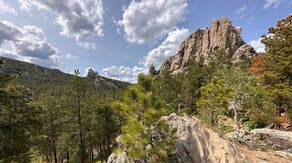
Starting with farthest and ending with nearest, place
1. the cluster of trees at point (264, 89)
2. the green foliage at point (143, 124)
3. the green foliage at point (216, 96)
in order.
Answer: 1. the cluster of trees at point (264, 89)
2. the green foliage at point (216, 96)
3. the green foliage at point (143, 124)

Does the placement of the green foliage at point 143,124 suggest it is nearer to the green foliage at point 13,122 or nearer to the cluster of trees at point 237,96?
the cluster of trees at point 237,96

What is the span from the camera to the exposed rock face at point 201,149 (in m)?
10.5

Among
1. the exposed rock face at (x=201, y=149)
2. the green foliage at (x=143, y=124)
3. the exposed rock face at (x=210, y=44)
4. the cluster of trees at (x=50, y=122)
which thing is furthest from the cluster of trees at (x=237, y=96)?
the exposed rock face at (x=210, y=44)

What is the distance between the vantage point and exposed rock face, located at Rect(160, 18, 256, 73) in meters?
85.1

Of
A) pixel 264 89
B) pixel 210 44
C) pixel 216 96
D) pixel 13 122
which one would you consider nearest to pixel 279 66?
pixel 264 89

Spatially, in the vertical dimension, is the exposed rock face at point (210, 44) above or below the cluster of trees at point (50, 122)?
above

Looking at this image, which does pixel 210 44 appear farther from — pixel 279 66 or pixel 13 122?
pixel 13 122

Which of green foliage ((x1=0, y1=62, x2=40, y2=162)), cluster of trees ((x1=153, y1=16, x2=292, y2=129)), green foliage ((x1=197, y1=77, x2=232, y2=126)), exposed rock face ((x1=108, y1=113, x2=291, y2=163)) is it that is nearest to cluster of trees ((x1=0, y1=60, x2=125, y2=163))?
green foliage ((x1=0, y1=62, x2=40, y2=162))

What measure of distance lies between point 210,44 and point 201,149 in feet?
287

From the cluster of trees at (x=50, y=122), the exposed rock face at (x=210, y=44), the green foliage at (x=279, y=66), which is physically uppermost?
the exposed rock face at (x=210, y=44)

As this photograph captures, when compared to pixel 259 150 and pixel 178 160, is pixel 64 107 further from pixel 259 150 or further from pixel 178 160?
pixel 259 150

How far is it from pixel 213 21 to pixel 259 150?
9148 cm

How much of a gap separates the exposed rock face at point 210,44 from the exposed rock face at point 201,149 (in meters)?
72.9

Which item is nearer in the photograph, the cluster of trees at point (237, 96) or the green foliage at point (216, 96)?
the cluster of trees at point (237, 96)
